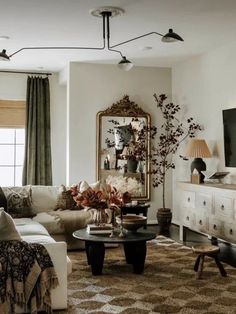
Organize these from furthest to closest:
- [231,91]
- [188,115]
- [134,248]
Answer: [188,115], [231,91], [134,248]

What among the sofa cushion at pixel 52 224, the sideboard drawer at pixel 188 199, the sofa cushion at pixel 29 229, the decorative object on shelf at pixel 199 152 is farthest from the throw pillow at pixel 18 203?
the decorative object on shelf at pixel 199 152

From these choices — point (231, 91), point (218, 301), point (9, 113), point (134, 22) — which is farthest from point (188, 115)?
point (218, 301)

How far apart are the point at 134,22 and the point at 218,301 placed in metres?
3.24

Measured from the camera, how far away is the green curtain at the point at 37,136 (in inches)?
325

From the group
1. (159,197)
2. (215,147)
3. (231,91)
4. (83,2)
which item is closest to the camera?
(83,2)

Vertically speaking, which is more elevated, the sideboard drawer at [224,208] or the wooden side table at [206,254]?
the sideboard drawer at [224,208]

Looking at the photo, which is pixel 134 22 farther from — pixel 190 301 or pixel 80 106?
pixel 190 301

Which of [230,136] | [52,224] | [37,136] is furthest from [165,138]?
[52,224]

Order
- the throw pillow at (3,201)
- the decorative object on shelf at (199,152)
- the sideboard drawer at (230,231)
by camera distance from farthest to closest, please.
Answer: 1. the decorative object on shelf at (199,152)
2. the throw pillow at (3,201)
3. the sideboard drawer at (230,231)

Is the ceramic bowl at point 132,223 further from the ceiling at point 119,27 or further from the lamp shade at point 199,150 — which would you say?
the ceiling at point 119,27

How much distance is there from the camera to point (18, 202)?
612cm

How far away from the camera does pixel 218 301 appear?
394 centimetres

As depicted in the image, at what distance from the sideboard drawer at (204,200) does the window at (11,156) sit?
149 inches

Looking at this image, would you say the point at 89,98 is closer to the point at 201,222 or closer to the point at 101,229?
the point at 201,222
